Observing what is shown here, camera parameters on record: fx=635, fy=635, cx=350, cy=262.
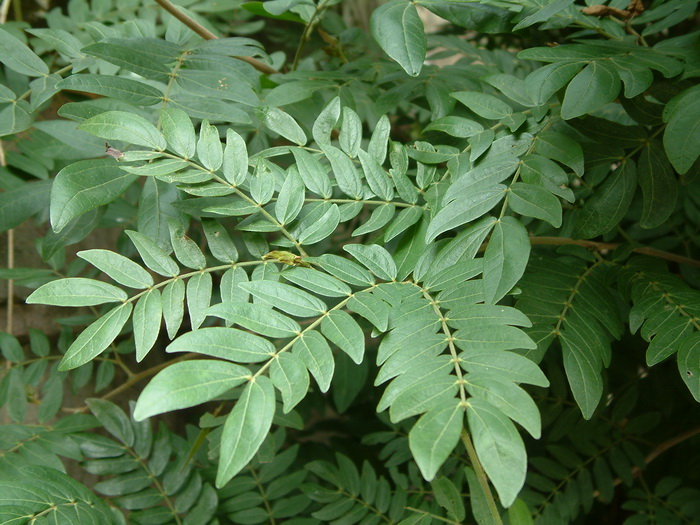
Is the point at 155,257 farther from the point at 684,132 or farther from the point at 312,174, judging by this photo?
the point at 684,132

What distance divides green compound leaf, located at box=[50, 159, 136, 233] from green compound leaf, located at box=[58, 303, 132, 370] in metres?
0.12

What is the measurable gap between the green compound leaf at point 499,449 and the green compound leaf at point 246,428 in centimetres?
17

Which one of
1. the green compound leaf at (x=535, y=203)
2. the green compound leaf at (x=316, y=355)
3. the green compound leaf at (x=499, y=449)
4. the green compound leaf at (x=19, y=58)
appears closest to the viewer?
the green compound leaf at (x=499, y=449)

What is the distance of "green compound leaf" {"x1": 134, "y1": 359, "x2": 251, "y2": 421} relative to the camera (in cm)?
51

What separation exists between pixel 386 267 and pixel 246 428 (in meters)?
0.30

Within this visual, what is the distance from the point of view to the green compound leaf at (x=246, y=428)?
1.69 ft

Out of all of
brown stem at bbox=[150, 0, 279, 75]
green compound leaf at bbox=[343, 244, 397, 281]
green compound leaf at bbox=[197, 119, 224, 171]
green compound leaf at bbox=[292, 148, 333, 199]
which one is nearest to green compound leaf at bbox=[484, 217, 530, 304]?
green compound leaf at bbox=[343, 244, 397, 281]

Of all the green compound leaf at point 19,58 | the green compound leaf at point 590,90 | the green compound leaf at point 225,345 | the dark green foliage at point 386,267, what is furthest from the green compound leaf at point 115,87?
the green compound leaf at point 590,90

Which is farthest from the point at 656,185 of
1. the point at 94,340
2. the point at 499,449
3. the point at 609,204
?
the point at 94,340

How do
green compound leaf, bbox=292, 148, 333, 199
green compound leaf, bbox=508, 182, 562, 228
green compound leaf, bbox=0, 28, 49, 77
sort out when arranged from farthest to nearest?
green compound leaf, bbox=0, 28, 49, 77
green compound leaf, bbox=292, 148, 333, 199
green compound leaf, bbox=508, 182, 562, 228

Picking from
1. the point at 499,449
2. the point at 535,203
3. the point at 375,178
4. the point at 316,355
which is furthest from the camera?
the point at 375,178

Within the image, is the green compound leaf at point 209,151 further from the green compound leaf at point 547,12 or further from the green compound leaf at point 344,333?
the green compound leaf at point 547,12

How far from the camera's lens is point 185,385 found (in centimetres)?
53

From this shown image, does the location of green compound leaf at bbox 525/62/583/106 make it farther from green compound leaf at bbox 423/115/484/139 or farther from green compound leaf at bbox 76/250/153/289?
green compound leaf at bbox 76/250/153/289
